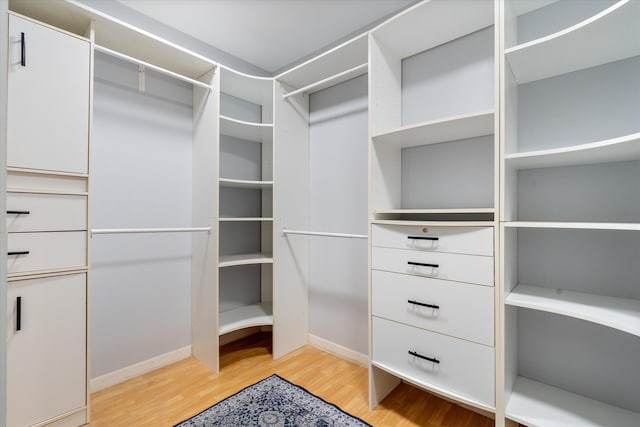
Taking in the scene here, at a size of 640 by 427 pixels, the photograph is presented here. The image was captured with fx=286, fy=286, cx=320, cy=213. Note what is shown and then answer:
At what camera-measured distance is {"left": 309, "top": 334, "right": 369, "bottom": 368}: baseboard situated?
2.24m

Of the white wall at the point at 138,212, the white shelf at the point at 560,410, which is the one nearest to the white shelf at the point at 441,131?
the white shelf at the point at 560,410

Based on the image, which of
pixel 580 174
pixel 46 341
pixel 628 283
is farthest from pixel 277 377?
pixel 580 174

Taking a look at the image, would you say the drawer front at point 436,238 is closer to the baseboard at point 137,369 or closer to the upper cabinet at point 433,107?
the upper cabinet at point 433,107

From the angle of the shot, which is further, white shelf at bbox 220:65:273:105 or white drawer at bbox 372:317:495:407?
white shelf at bbox 220:65:273:105

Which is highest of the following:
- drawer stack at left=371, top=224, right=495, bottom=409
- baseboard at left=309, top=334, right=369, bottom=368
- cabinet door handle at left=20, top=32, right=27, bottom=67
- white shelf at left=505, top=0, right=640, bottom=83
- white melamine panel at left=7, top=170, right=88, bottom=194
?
cabinet door handle at left=20, top=32, right=27, bottom=67

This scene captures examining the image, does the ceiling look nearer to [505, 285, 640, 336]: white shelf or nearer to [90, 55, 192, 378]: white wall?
[90, 55, 192, 378]: white wall

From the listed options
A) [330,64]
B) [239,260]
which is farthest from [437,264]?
[330,64]

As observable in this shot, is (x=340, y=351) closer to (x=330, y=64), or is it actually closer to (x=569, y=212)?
(x=569, y=212)

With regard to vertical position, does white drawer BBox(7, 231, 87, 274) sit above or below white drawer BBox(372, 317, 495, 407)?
above

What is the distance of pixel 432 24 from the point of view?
1644 millimetres

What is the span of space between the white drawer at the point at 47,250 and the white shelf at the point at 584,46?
92.0 inches

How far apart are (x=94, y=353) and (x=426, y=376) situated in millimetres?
2073

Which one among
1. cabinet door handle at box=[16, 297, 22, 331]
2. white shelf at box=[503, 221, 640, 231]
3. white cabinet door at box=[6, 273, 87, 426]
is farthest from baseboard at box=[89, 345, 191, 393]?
white shelf at box=[503, 221, 640, 231]

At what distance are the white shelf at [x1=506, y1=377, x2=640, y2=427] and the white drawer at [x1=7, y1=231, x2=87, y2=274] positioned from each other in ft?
7.41
